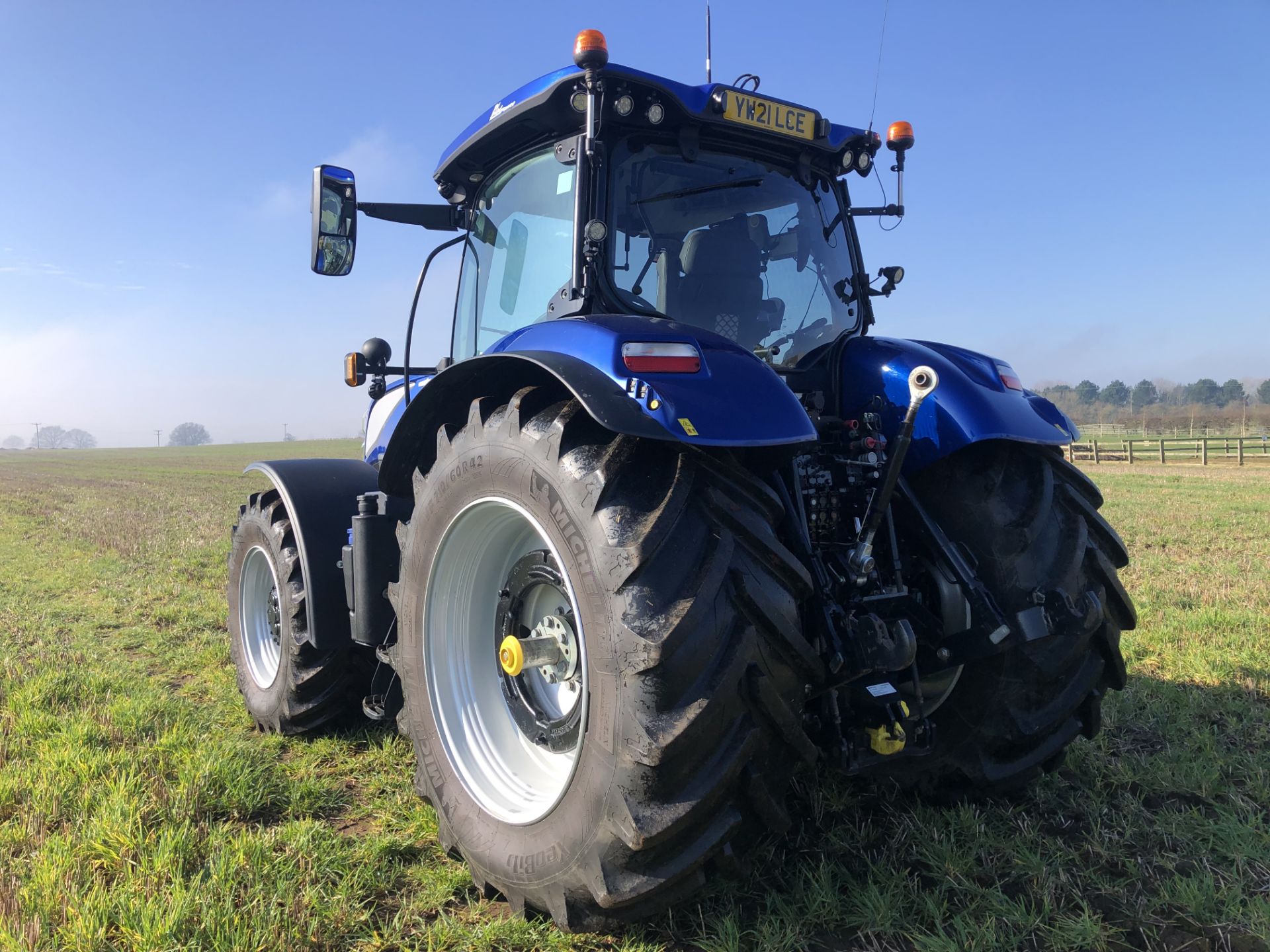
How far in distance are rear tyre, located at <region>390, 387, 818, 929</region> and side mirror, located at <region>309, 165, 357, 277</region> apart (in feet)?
4.89

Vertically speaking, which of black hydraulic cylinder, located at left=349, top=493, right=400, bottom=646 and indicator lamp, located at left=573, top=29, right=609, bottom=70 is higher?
indicator lamp, located at left=573, top=29, right=609, bottom=70

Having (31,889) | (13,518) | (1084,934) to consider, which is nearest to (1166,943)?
(1084,934)

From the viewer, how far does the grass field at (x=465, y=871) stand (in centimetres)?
216

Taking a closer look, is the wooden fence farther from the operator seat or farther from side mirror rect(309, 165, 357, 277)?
side mirror rect(309, 165, 357, 277)

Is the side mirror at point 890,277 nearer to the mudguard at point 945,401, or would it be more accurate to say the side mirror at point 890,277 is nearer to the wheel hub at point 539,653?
the mudguard at point 945,401

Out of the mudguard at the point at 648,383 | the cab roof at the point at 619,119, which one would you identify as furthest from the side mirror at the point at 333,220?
the mudguard at the point at 648,383

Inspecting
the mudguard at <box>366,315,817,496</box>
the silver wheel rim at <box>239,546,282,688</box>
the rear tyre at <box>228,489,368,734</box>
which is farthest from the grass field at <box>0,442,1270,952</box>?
the mudguard at <box>366,315,817,496</box>

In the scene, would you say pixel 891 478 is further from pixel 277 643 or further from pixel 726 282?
pixel 277 643

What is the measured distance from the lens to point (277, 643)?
13.6 ft

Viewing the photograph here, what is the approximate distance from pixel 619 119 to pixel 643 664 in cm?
184

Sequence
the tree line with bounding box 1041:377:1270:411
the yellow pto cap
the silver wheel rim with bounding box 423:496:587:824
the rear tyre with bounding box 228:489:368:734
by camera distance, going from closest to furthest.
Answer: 1. the yellow pto cap
2. the silver wheel rim with bounding box 423:496:587:824
3. the rear tyre with bounding box 228:489:368:734
4. the tree line with bounding box 1041:377:1270:411

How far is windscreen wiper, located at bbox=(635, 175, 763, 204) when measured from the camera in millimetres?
2836

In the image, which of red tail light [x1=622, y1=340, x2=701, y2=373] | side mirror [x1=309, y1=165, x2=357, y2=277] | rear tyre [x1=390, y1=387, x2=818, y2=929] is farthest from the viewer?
side mirror [x1=309, y1=165, x2=357, y2=277]

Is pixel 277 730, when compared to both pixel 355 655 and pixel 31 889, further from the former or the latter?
pixel 31 889
